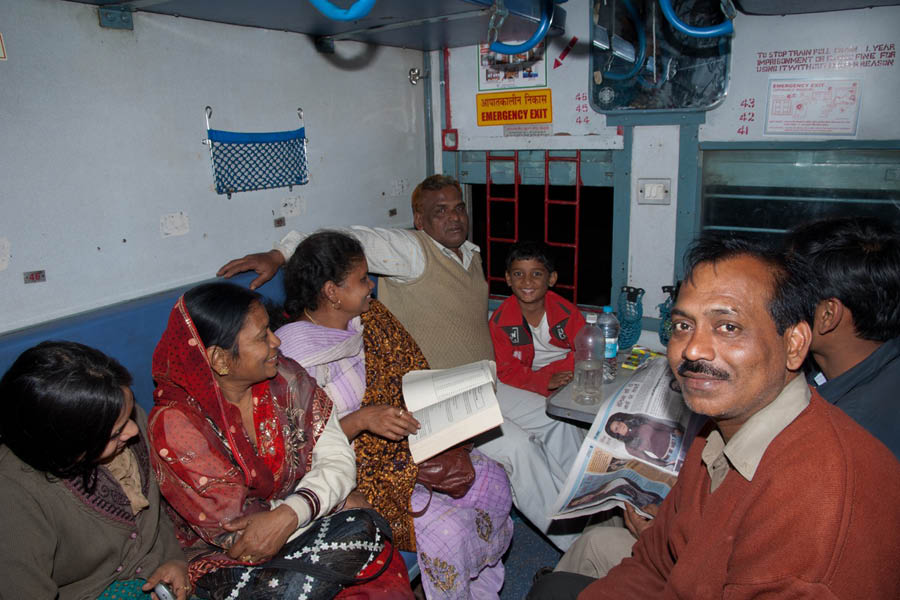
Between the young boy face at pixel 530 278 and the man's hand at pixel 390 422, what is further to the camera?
the young boy face at pixel 530 278

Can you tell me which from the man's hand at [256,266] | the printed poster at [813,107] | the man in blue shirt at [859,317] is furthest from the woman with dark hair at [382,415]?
the printed poster at [813,107]

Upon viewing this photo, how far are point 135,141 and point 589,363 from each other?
6.89 feet

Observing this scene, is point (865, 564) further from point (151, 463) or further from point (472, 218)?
point (472, 218)

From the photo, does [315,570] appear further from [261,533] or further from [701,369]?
[701,369]

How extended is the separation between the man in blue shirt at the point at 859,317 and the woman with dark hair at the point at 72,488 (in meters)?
2.01

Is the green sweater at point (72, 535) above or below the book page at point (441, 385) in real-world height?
below

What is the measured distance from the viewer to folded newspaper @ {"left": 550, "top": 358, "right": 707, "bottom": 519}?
192 centimetres

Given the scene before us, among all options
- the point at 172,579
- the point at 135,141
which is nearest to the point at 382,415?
the point at 172,579

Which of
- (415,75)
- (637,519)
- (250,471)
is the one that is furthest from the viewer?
(415,75)

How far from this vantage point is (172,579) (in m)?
1.72

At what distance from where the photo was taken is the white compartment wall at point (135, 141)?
204cm

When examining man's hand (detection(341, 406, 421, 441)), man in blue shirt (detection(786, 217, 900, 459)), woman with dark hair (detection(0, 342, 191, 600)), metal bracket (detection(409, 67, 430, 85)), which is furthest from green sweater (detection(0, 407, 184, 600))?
metal bracket (detection(409, 67, 430, 85))

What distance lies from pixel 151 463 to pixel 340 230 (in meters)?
1.43

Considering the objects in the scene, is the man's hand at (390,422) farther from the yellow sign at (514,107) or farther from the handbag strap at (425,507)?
the yellow sign at (514,107)
